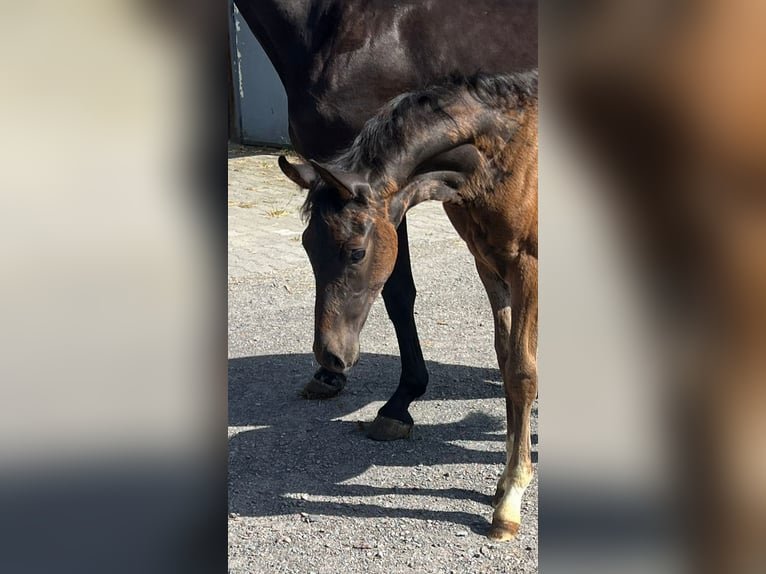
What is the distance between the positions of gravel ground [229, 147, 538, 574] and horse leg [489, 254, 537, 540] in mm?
70

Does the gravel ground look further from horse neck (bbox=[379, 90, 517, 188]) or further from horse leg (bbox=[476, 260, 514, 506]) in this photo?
horse neck (bbox=[379, 90, 517, 188])

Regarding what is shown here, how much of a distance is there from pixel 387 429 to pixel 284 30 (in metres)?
1.51

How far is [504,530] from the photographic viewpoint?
8.52ft

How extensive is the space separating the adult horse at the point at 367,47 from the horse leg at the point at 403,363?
0.67 m

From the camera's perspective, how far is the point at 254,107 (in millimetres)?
5055

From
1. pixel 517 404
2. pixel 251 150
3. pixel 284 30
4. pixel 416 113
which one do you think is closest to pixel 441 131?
pixel 416 113

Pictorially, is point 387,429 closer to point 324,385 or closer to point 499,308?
point 324,385

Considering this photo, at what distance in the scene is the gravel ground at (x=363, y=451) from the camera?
8.43 ft

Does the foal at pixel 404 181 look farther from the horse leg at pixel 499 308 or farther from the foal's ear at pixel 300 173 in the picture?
the horse leg at pixel 499 308

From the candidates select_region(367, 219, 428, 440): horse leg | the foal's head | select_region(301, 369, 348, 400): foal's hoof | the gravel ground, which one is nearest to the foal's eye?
the foal's head

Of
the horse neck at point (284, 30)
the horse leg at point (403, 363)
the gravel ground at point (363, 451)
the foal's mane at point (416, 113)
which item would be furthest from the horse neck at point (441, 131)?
the horse leg at point (403, 363)
